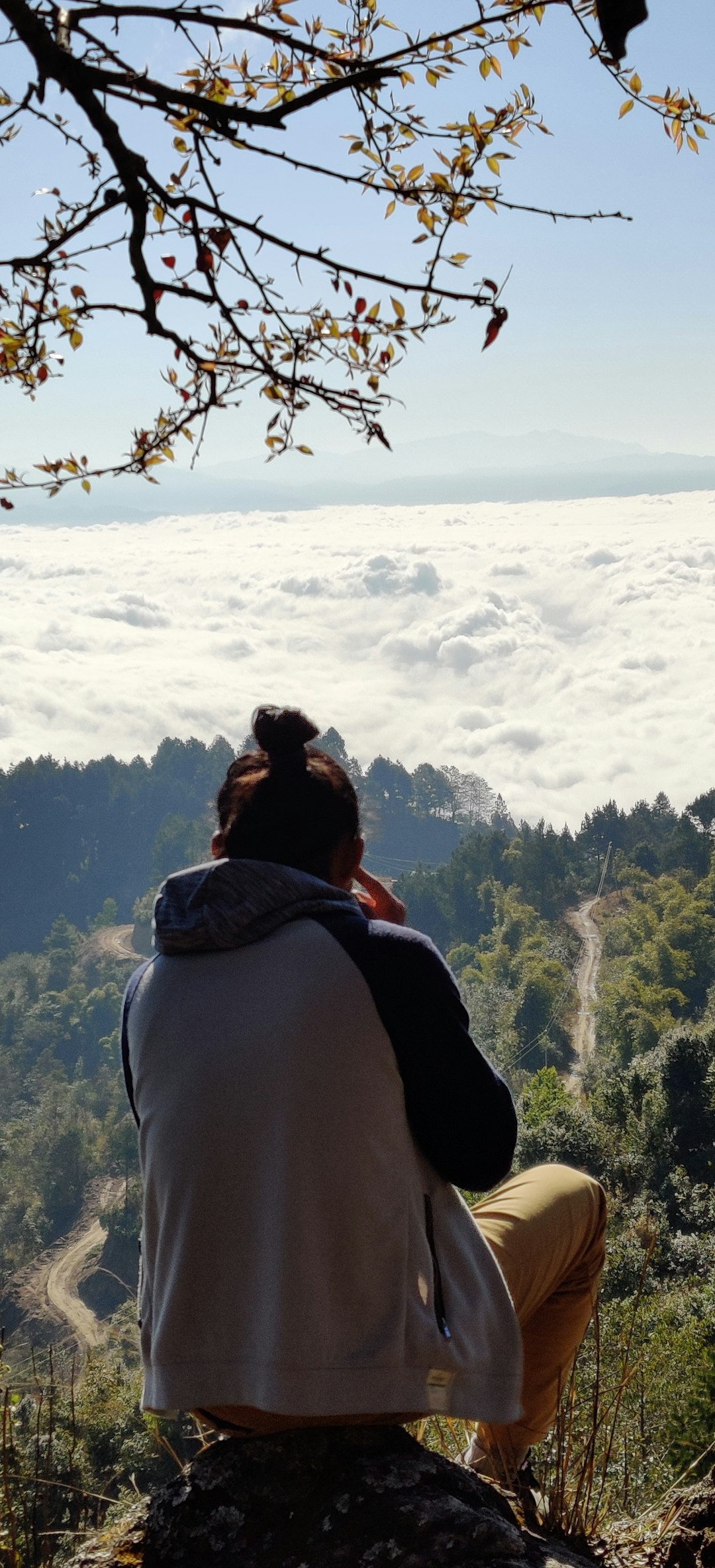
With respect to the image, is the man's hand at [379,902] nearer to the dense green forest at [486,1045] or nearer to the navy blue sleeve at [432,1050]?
the dense green forest at [486,1045]

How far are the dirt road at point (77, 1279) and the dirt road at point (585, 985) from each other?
72.3ft

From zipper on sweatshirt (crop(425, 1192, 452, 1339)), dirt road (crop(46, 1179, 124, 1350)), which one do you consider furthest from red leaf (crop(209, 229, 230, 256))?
dirt road (crop(46, 1179, 124, 1350))

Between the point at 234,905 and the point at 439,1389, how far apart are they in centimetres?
62

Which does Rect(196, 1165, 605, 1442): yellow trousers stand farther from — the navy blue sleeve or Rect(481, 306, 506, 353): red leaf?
Rect(481, 306, 506, 353): red leaf

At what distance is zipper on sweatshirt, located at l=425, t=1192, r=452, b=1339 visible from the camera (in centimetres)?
137

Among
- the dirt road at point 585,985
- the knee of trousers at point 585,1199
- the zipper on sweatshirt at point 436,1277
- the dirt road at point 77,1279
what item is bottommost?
the dirt road at point 77,1279

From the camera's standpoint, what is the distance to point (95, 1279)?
169ft

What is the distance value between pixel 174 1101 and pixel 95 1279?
183 ft

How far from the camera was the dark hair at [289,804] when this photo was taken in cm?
154

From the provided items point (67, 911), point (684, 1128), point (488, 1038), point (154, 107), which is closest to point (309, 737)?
point (154, 107)

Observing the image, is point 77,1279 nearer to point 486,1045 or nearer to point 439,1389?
point 486,1045

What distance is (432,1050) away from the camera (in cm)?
138

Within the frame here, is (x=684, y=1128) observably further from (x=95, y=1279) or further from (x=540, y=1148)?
(x=95, y=1279)

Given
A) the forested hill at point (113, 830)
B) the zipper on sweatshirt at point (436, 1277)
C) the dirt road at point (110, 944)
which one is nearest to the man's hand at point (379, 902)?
the zipper on sweatshirt at point (436, 1277)
